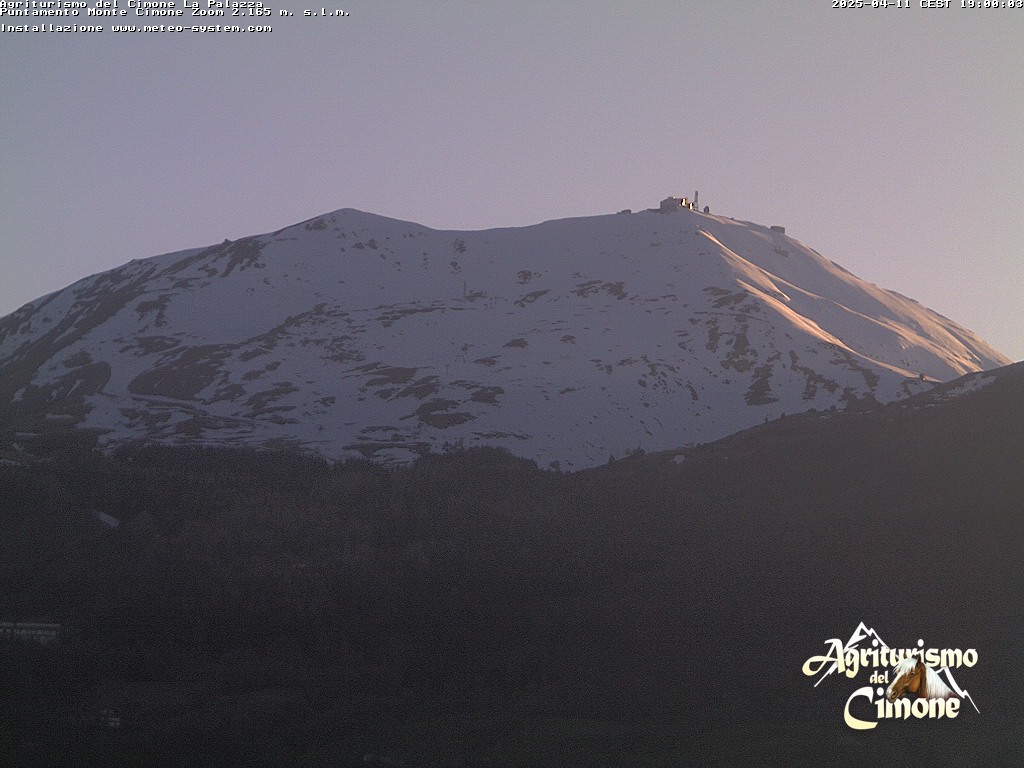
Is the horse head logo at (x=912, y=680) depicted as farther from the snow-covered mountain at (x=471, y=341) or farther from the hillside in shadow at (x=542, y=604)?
the snow-covered mountain at (x=471, y=341)

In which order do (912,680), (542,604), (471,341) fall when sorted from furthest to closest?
1. (471,341)
2. (542,604)
3. (912,680)

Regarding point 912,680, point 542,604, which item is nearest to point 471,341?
point 542,604

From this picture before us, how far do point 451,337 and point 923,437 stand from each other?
60194mm

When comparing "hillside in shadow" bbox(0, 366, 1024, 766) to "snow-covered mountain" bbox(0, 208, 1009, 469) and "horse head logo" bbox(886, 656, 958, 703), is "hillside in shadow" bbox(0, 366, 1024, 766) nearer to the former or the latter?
"horse head logo" bbox(886, 656, 958, 703)

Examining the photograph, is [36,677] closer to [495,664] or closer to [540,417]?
[495,664]

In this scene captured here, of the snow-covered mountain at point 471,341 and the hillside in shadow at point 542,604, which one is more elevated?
the snow-covered mountain at point 471,341

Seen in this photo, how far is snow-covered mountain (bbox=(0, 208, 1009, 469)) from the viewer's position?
94.5 meters

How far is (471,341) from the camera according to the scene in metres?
110

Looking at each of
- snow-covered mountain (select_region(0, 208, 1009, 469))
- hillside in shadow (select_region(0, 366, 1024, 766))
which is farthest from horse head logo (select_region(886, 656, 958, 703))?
snow-covered mountain (select_region(0, 208, 1009, 469))

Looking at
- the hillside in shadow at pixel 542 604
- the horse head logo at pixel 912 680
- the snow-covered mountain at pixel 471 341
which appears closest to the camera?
the horse head logo at pixel 912 680

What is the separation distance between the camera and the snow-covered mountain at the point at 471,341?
94.5 meters

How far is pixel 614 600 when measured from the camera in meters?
47.7

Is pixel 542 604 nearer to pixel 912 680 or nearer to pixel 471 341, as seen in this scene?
pixel 912 680

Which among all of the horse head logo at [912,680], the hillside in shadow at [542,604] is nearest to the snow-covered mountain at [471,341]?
the hillside in shadow at [542,604]
